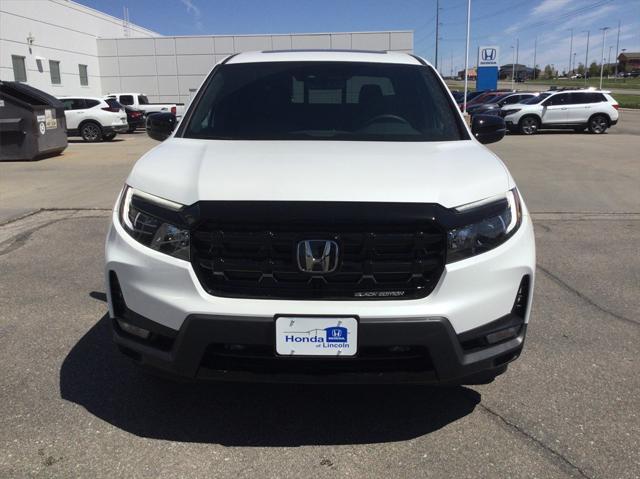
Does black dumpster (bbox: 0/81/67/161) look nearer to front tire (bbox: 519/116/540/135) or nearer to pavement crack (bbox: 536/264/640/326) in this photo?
pavement crack (bbox: 536/264/640/326)

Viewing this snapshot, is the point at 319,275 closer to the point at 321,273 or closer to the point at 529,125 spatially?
the point at 321,273

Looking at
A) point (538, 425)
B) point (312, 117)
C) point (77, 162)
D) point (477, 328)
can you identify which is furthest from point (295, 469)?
point (77, 162)

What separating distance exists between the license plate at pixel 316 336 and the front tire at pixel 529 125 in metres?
22.5

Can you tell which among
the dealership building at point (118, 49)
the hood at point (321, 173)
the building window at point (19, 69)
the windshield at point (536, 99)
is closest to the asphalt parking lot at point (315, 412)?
the hood at point (321, 173)

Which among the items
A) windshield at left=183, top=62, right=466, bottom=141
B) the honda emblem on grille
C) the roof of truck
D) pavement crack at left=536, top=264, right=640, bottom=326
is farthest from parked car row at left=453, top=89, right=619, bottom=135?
the honda emblem on grille

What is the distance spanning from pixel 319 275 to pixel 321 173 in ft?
1.57

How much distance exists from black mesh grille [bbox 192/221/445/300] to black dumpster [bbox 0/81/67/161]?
13.5 m

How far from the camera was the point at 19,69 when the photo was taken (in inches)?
1110

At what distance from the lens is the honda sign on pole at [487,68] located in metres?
38.2

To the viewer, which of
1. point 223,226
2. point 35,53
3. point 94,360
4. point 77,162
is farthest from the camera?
point 35,53

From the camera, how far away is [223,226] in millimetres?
2395

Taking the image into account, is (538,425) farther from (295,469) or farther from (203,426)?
(203,426)

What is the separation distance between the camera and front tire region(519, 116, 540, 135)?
22.8 m

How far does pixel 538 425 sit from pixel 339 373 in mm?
1106
